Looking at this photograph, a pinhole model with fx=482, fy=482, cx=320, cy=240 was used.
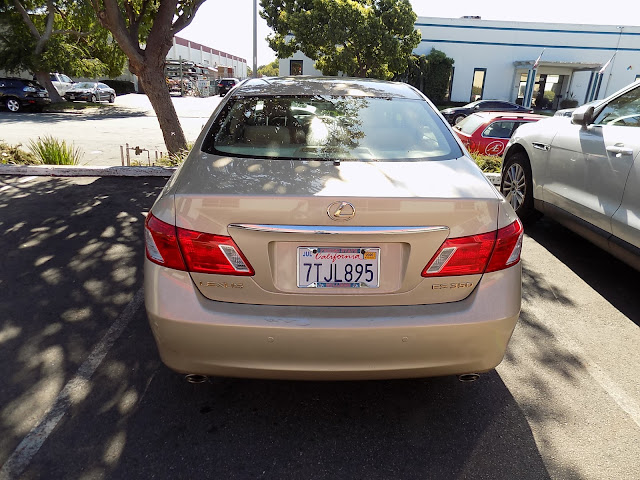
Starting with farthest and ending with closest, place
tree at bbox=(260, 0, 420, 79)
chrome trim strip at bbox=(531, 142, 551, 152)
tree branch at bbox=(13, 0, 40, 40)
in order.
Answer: tree at bbox=(260, 0, 420, 79) < tree branch at bbox=(13, 0, 40, 40) < chrome trim strip at bbox=(531, 142, 551, 152)

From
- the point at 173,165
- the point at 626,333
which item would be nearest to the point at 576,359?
the point at 626,333

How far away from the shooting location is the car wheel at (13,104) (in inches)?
877

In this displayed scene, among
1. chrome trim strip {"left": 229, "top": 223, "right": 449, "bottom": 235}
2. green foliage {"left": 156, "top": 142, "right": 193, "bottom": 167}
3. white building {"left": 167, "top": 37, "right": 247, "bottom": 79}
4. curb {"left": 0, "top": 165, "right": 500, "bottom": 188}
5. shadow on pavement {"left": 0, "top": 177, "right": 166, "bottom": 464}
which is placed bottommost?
shadow on pavement {"left": 0, "top": 177, "right": 166, "bottom": 464}

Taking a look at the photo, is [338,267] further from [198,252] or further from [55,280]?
[55,280]

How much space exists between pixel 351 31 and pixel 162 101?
62.8 ft

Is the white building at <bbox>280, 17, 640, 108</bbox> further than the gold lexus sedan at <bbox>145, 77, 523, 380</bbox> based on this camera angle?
Yes

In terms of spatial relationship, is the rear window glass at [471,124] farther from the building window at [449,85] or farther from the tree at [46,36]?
the building window at [449,85]

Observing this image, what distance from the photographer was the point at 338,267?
6.87 ft

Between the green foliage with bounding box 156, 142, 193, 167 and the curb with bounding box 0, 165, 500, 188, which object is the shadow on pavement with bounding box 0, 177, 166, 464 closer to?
the curb with bounding box 0, 165, 500, 188

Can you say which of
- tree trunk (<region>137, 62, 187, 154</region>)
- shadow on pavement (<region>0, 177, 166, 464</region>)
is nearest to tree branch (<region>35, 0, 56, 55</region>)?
tree trunk (<region>137, 62, 187, 154</region>)

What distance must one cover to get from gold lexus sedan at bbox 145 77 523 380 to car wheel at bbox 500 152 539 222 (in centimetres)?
349

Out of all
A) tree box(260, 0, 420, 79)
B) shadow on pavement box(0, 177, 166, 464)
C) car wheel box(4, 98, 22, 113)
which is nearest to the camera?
shadow on pavement box(0, 177, 166, 464)

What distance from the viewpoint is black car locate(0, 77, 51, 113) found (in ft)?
72.7

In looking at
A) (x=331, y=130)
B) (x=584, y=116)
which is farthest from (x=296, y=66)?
(x=331, y=130)
